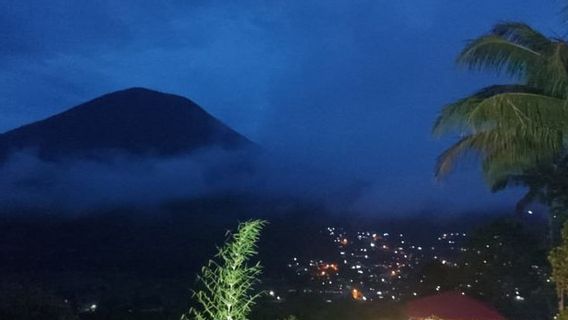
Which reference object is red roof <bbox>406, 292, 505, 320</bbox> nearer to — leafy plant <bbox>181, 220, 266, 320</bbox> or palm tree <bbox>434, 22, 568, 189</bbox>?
palm tree <bbox>434, 22, 568, 189</bbox>

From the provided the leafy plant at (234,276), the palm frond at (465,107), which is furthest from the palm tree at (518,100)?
the leafy plant at (234,276)

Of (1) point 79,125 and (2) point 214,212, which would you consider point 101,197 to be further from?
(2) point 214,212

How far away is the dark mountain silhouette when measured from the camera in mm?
60156

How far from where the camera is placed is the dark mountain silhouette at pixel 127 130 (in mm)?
60156

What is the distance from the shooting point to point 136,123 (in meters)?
66.9

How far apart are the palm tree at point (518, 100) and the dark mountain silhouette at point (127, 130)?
50917 millimetres

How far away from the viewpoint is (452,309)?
13.5 metres

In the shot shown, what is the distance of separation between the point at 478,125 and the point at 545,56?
95 centimetres

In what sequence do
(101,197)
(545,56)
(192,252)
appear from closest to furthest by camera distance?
(545,56) < (192,252) < (101,197)

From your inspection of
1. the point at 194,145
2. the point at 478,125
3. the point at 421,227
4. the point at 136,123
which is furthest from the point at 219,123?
the point at 478,125

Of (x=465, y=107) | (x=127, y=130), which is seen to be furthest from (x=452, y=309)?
(x=127, y=130)

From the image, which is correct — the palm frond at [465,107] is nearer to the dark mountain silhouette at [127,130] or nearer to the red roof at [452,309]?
the red roof at [452,309]

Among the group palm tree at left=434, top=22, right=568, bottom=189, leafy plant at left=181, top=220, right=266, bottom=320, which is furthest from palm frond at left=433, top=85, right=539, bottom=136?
leafy plant at left=181, top=220, right=266, bottom=320

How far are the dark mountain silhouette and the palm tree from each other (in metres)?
50.9
